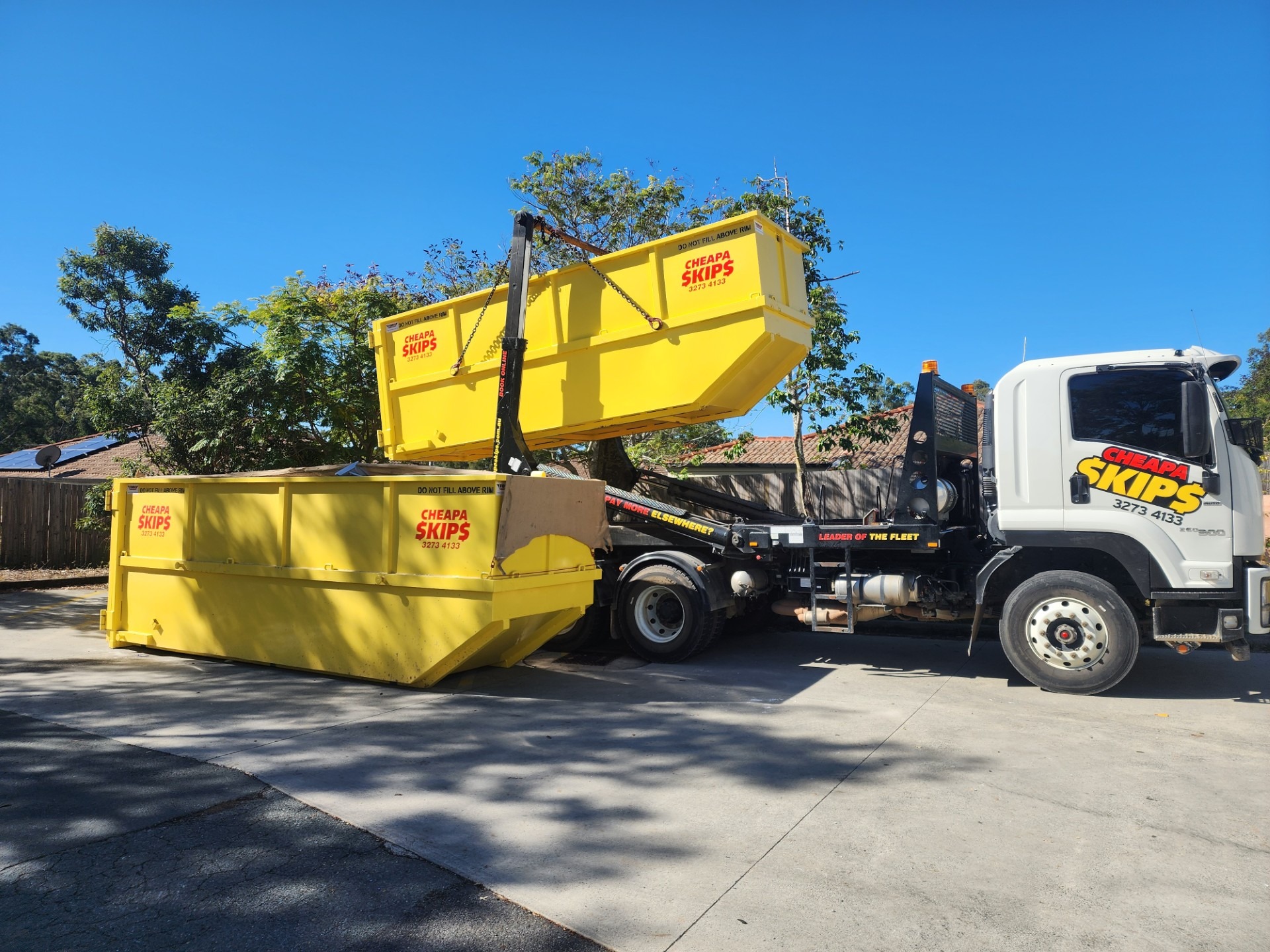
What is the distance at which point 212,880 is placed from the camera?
3.29 m

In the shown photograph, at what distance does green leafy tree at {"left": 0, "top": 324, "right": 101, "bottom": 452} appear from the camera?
34.9 meters

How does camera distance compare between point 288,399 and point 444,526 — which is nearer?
point 444,526

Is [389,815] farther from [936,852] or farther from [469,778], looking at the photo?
[936,852]

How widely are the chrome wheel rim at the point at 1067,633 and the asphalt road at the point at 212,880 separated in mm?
5337

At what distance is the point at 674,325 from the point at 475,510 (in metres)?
2.34

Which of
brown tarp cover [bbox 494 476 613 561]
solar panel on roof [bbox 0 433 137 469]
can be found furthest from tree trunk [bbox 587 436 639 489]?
solar panel on roof [bbox 0 433 137 469]

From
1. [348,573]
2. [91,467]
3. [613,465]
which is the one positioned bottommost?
[348,573]

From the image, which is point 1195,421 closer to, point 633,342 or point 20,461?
point 633,342

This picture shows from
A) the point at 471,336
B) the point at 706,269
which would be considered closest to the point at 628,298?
the point at 706,269

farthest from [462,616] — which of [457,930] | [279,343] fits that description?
[279,343]

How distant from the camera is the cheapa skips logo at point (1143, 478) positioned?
6.58 metres

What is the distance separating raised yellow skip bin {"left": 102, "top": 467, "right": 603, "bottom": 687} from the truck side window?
4.25 m

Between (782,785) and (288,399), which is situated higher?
(288,399)

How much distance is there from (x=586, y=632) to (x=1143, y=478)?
211 inches
